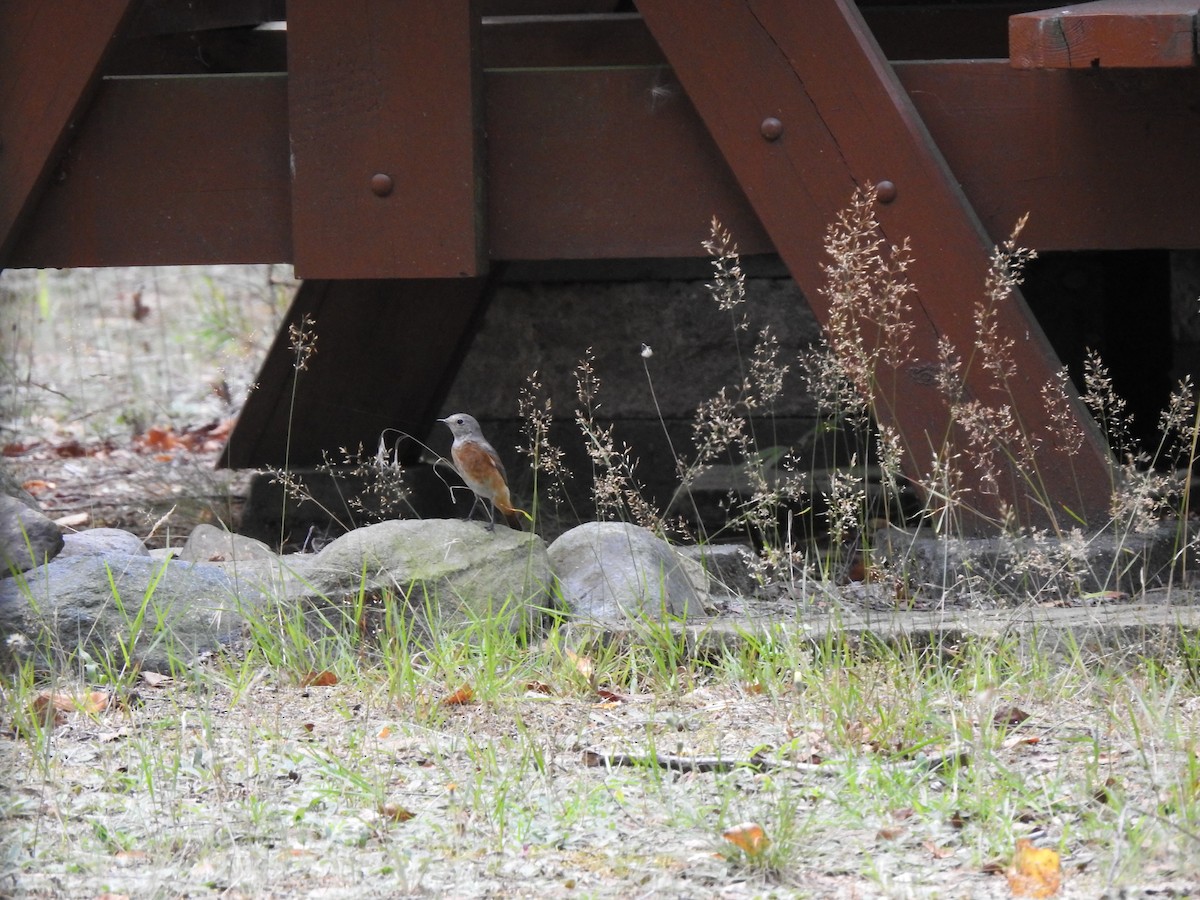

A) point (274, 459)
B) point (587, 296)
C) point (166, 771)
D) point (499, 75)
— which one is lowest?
point (166, 771)

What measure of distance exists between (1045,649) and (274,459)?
339cm

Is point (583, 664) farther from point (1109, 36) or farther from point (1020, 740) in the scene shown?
point (1109, 36)

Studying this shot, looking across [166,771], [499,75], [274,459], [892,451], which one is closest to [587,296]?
[274,459]

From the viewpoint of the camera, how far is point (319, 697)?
3424 mm

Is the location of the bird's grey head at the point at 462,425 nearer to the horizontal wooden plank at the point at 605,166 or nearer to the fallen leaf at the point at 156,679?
the horizontal wooden plank at the point at 605,166

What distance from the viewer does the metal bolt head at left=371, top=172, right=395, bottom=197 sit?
4.07 metres

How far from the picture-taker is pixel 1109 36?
342cm

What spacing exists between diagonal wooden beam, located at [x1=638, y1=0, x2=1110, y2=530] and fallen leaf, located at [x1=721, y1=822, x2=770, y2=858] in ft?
5.47

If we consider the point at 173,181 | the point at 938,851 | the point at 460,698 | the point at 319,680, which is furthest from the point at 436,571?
the point at 938,851

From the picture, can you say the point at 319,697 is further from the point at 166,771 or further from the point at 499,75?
the point at 499,75

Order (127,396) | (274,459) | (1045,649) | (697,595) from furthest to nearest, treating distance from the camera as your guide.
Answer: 1. (127,396)
2. (274,459)
3. (697,595)
4. (1045,649)

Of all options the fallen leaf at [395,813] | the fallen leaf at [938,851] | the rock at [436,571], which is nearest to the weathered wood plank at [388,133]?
the rock at [436,571]

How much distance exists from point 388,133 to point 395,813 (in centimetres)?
208

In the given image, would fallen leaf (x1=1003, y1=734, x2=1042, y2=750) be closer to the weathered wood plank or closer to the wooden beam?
the weathered wood plank
